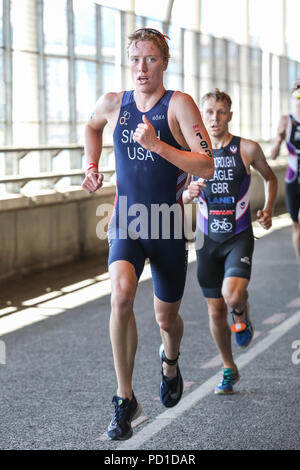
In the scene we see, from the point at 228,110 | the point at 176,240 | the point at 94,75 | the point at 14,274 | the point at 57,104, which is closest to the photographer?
the point at 176,240

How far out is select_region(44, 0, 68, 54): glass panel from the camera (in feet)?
52.0

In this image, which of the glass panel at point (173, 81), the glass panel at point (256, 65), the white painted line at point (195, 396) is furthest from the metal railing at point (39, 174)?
the glass panel at point (256, 65)

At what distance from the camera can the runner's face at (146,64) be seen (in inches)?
222

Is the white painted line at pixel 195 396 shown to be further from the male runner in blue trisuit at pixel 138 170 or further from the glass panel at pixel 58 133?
the glass panel at pixel 58 133

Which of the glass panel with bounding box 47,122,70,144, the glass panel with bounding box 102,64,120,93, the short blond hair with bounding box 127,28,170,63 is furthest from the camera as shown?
the glass panel with bounding box 102,64,120,93

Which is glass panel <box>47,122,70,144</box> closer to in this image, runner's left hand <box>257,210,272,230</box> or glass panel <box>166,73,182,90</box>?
glass panel <box>166,73,182,90</box>

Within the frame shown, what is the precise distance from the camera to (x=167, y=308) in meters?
6.17

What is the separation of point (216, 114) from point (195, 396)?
2.09m

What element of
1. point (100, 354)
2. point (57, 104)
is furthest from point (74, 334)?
point (57, 104)

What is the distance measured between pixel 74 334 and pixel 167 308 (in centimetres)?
400

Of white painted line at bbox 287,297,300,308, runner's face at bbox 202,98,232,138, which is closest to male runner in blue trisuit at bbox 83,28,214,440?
runner's face at bbox 202,98,232,138

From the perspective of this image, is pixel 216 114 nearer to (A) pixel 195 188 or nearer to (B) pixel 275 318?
(A) pixel 195 188

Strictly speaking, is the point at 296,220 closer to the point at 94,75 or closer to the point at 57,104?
the point at 57,104

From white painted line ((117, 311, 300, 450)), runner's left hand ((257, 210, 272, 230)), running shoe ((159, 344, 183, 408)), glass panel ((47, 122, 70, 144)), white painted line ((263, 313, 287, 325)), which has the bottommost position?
white painted line ((117, 311, 300, 450))
